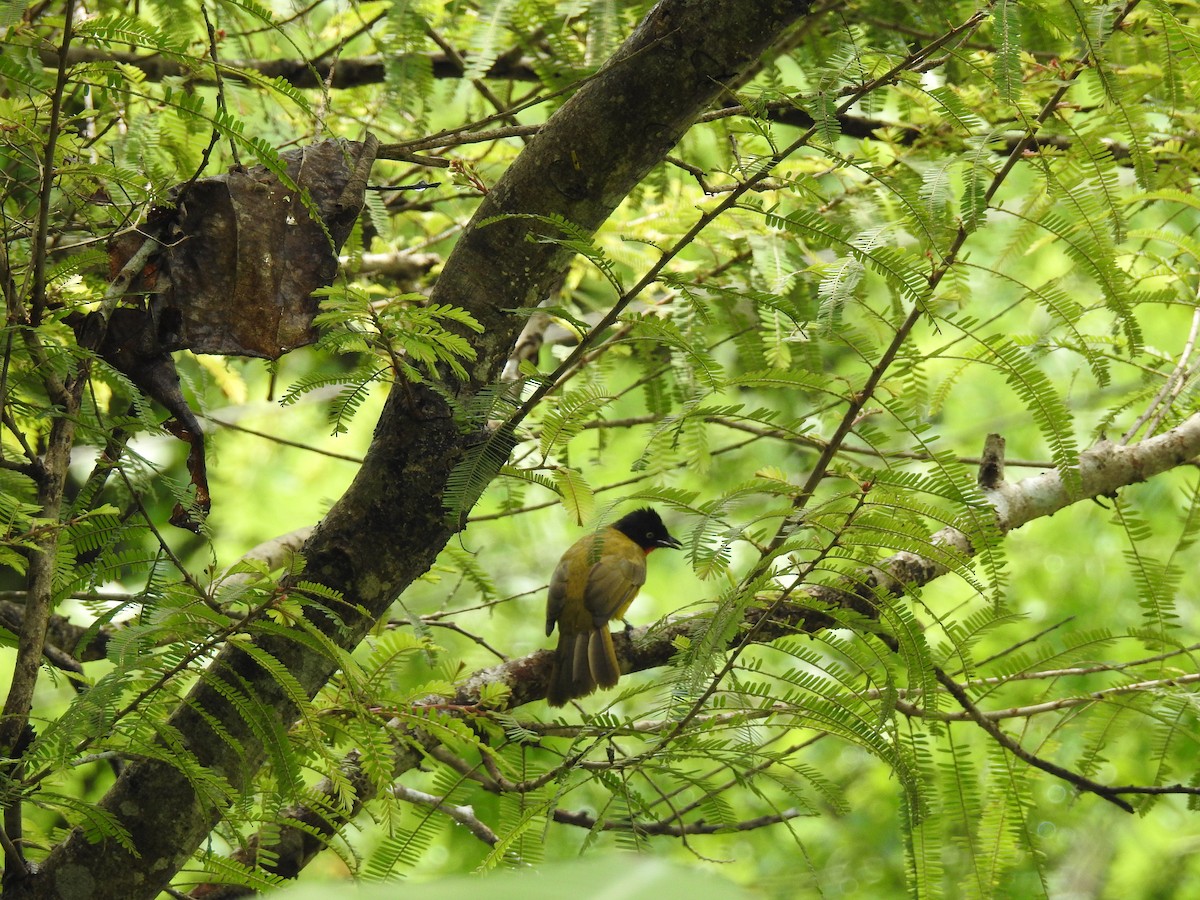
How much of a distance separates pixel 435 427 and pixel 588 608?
2800 mm

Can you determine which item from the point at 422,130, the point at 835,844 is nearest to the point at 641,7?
the point at 422,130

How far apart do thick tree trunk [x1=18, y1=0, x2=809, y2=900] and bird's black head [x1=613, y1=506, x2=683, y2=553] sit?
4096 millimetres

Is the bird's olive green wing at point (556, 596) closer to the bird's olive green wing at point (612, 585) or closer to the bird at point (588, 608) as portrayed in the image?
the bird at point (588, 608)

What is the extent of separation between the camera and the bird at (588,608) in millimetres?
4629

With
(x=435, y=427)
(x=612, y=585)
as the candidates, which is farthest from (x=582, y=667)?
(x=435, y=427)

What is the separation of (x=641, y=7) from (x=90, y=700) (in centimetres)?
287

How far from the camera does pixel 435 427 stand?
282 cm

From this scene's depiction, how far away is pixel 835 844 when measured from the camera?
961cm

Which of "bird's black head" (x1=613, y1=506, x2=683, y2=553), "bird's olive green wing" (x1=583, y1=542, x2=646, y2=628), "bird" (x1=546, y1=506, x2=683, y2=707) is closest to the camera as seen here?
"bird" (x1=546, y1=506, x2=683, y2=707)

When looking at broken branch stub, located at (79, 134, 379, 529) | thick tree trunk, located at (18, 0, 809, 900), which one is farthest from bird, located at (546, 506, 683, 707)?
broken branch stub, located at (79, 134, 379, 529)

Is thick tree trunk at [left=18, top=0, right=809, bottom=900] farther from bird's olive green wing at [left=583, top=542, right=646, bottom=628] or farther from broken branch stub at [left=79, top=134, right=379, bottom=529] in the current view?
bird's olive green wing at [left=583, top=542, right=646, bottom=628]

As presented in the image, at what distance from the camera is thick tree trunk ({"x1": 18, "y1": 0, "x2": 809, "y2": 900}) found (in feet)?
8.50

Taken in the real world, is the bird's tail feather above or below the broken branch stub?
below

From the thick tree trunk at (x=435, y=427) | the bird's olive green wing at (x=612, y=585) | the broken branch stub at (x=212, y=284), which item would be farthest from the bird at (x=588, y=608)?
the broken branch stub at (x=212, y=284)
